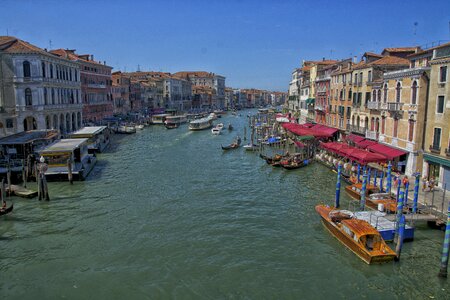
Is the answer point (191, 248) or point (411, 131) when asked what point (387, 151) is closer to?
point (411, 131)

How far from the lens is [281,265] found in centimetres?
1357

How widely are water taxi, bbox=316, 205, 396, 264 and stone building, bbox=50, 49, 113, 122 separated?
43292 millimetres

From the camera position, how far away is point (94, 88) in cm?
5678

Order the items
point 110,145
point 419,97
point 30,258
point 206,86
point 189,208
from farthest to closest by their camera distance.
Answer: point 206,86 < point 110,145 < point 419,97 < point 189,208 < point 30,258

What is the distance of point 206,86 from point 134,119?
221 feet

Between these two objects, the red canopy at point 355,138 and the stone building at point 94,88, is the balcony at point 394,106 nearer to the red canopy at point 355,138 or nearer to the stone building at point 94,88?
the red canopy at point 355,138

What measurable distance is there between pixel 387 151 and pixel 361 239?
1191 centimetres

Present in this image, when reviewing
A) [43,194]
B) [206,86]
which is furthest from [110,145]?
[206,86]

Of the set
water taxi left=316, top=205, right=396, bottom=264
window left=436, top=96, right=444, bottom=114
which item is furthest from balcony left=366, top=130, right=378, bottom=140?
water taxi left=316, top=205, right=396, bottom=264

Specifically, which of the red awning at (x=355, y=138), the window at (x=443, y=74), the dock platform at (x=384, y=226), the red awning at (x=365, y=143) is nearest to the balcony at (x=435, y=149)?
the window at (x=443, y=74)

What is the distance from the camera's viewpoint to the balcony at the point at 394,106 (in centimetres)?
2359

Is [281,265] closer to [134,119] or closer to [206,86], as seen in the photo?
[134,119]

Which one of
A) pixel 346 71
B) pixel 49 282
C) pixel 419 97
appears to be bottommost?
pixel 49 282

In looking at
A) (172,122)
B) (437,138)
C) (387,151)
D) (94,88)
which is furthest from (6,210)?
(172,122)
